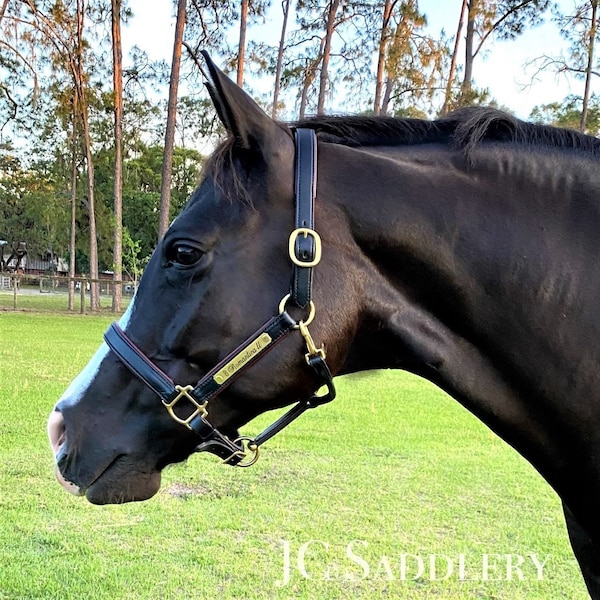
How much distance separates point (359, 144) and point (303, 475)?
443 centimetres

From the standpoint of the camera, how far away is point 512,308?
1.46 meters

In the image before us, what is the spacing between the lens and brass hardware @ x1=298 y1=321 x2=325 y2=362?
4.58ft

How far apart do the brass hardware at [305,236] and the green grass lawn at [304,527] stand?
871 millimetres

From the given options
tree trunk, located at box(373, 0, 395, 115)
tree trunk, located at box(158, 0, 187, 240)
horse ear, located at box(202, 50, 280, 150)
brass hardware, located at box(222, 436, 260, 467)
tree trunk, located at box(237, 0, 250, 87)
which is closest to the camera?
horse ear, located at box(202, 50, 280, 150)

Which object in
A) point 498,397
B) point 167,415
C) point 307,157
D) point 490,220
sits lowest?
point 167,415

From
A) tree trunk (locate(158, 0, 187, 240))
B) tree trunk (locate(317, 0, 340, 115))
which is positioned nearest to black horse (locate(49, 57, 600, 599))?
tree trunk (locate(158, 0, 187, 240))

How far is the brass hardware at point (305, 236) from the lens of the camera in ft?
4.55

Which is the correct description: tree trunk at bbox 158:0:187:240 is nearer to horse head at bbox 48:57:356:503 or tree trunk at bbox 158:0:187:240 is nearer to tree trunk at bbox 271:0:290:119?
tree trunk at bbox 271:0:290:119

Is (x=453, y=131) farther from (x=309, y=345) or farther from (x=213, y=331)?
(x=213, y=331)

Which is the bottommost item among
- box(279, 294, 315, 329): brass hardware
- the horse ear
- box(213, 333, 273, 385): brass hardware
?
box(213, 333, 273, 385): brass hardware

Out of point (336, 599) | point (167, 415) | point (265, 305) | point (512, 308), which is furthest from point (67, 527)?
point (512, 308)

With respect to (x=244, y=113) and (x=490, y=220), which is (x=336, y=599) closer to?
(x=490, y=220)

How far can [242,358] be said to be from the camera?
1.42 meters

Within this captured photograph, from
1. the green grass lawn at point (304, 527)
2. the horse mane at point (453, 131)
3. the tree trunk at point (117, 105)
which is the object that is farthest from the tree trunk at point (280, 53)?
the horse mane at point (453, 131)
